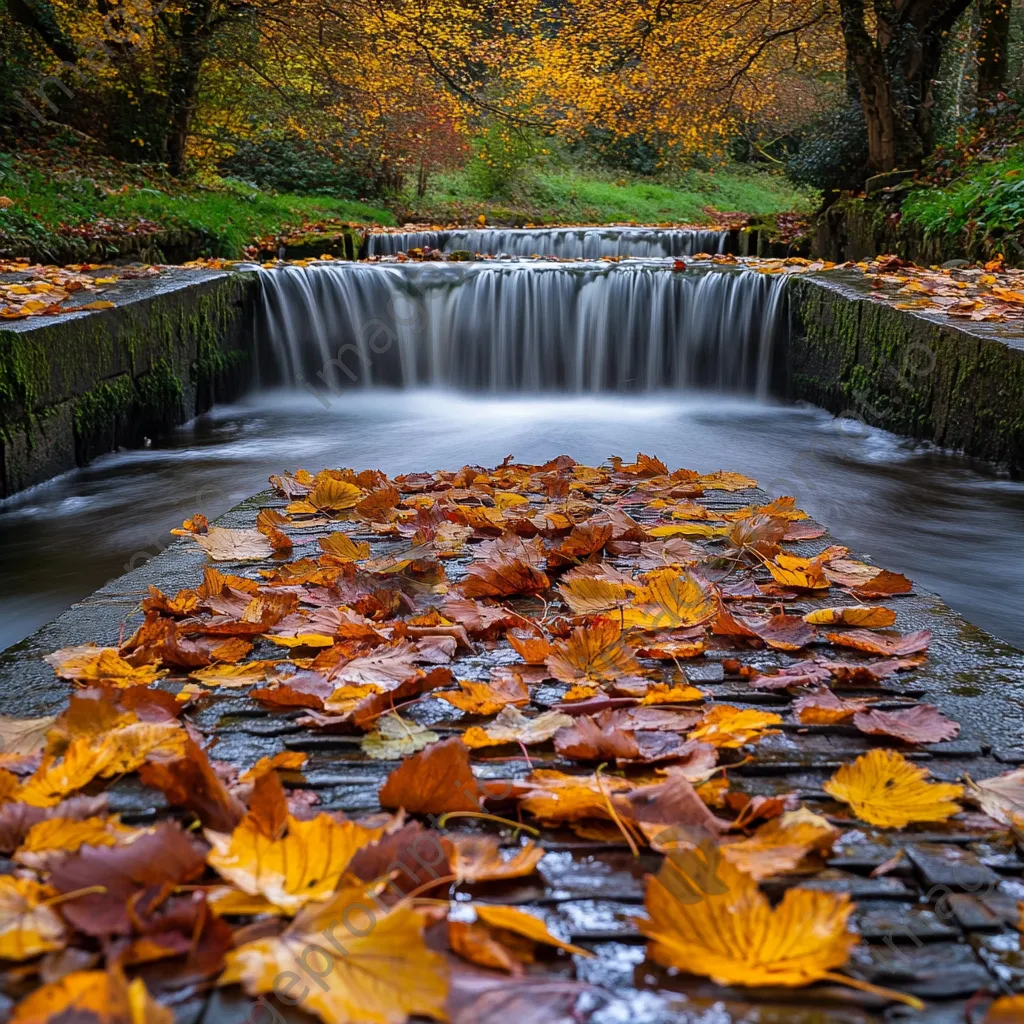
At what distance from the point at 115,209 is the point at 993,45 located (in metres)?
11.6

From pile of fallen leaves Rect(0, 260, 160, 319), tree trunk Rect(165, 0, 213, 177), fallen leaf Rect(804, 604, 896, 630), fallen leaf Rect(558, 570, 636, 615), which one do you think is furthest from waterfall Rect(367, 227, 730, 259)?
fallen leaf Rect(804, 604, 896, 630)

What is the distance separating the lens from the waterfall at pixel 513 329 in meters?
8.45

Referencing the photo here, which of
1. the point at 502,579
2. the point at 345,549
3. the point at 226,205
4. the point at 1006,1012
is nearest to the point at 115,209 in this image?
the point at 226,205

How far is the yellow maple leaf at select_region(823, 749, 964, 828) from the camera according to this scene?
4.40ft

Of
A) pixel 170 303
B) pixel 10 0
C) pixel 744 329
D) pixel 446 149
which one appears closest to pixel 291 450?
pixel 170 303

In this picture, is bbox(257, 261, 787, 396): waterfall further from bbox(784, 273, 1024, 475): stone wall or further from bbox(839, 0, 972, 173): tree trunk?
bbox(839, 0, 972, 173): tree trunk

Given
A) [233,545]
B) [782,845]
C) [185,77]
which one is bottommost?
[233,545]

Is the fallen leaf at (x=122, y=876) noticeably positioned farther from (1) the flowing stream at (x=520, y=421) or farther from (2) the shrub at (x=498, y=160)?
(2) the shrub at (x=498, y=160)

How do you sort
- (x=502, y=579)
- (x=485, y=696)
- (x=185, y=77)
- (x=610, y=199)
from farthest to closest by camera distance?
1. (x=610, y=199)
2. (x=185, y=77)
3. (x=502, y=579)
4. (x=485, y=696)

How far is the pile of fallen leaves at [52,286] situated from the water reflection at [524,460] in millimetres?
891

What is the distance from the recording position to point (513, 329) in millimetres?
8766

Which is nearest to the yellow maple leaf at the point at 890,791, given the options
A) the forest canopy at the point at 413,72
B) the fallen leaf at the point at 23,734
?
the fallen leaf at the point at 23,734

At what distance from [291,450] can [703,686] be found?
5162mm

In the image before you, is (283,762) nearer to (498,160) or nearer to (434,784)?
(434,784)
